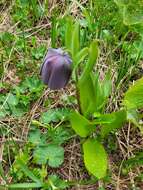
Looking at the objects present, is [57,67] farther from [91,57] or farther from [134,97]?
[134,97]

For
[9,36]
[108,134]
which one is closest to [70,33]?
[108,134]

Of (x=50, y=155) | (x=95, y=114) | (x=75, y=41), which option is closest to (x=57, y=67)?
(x=75, y=41)

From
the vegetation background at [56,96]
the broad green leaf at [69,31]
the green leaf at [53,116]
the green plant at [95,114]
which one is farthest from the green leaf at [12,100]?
the broad green leaf at [69,31]

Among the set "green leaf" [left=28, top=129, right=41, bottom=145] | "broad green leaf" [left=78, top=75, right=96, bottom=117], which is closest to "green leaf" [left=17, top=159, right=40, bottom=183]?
"green leaf" [left=28, top=129, right=41, bottom=145]

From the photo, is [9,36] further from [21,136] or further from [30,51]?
[21,136]

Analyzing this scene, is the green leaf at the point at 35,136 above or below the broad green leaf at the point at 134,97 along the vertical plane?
below

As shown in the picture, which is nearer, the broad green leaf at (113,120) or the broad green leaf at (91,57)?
the broad green leaf at (91,57)

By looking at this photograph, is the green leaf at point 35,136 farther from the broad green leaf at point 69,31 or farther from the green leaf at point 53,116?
the broad green leaf at point 69,31
